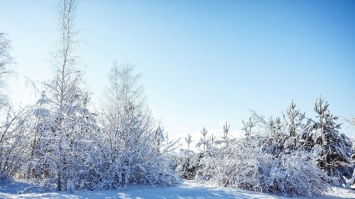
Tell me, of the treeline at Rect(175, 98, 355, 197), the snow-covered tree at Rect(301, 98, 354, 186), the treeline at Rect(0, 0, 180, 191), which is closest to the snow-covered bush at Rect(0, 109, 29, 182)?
the treeline at Rect(0, 0, 180, 191)

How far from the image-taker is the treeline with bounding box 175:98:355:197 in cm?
807

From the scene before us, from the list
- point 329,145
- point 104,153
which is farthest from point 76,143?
point 329,145

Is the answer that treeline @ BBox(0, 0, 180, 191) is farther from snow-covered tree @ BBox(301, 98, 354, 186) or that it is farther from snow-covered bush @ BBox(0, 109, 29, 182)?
snow-covered tree @ BBox(301, 98, 354, 186)

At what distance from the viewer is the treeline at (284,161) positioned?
8070 mm

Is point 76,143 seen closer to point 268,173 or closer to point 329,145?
point 268,173

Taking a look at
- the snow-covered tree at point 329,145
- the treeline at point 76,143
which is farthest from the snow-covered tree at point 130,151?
the snow-covered tree at point 329,145

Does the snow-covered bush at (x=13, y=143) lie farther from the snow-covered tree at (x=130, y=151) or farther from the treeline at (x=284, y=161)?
the treeline at (x=284, y=161)

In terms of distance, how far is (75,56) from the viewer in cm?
804

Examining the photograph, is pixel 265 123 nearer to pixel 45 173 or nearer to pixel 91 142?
pixel 91 142

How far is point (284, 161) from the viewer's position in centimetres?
877

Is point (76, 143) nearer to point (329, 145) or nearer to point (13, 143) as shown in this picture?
point (13, 143)

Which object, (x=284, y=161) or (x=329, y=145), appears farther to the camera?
(x=329, y=145)

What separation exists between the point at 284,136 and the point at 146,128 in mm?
9058

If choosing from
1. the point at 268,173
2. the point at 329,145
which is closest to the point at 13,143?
the point at 268,173
